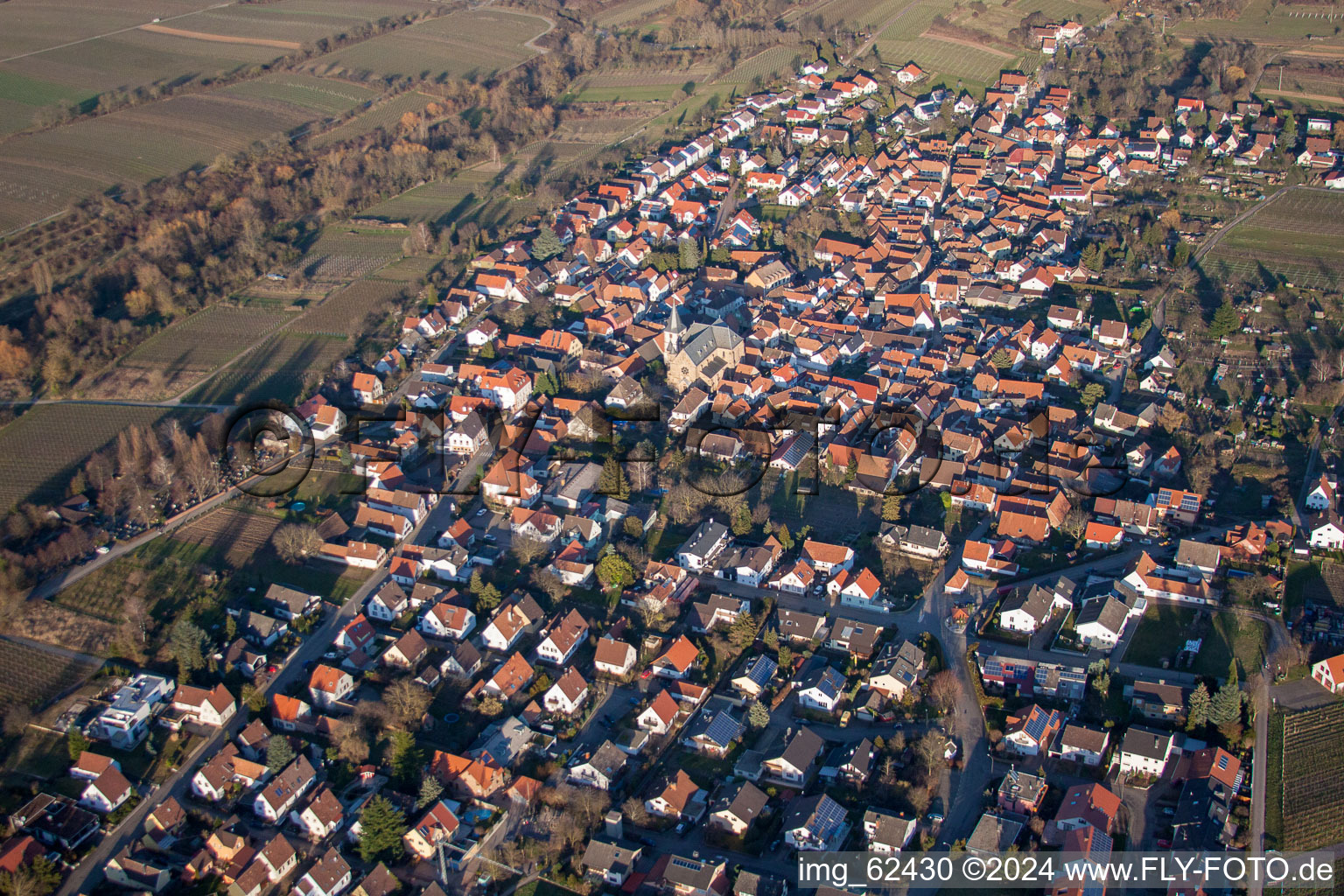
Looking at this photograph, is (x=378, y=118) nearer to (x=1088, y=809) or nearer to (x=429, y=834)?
(x=429, y=834)

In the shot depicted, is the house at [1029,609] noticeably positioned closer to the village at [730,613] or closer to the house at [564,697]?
the village at [730,613]

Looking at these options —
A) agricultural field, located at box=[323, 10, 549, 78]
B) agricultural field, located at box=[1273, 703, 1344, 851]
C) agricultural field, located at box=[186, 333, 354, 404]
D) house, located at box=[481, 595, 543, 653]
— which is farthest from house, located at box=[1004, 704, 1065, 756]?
agricultural field, located at box=[323, 10, 549, 78]

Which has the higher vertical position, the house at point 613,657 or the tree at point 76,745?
the house at point 613,657

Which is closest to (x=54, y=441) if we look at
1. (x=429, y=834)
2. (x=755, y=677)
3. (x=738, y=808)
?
(x=429, y=834)

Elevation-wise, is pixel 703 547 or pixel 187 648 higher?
pixel 703 547

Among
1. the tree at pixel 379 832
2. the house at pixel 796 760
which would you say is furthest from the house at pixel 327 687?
the house at pixel 796 760

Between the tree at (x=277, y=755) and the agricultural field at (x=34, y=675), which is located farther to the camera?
the agricultural field at (x=34, y=675)

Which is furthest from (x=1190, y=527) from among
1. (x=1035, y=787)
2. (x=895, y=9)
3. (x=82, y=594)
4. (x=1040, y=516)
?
(x=895, y=9)
